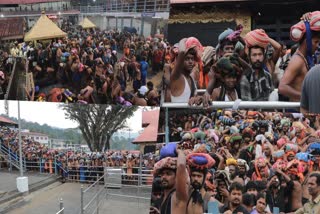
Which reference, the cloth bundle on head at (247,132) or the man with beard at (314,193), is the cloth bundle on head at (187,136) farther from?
the man with beard at (314,193)

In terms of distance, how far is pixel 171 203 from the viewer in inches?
52.3

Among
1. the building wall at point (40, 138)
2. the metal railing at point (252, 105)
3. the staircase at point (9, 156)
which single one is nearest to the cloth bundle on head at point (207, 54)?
the metal railing at point (252, 105)

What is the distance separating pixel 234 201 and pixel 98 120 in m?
→ 0.69

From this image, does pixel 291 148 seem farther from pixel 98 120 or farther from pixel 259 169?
pixel 98 120

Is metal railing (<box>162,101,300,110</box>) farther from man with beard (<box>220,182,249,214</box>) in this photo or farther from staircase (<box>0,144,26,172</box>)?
staircase (<box>0,144,26,172</box>)

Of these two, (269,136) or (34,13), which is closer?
(269,136)

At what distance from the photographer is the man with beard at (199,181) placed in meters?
1.28

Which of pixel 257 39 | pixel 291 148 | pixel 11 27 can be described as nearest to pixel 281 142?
pixel 291 148

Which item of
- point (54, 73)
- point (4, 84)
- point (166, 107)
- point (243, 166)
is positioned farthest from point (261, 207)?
point (4, 84)

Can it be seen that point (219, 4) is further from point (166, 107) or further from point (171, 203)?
point (171, 203)

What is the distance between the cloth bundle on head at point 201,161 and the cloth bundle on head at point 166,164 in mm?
57

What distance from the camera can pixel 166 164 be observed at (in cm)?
133

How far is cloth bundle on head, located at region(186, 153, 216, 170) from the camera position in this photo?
128 centimetres

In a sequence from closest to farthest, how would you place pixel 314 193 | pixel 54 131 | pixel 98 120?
pixel 314 193 → pixel 98 120 → pixel 54 131
